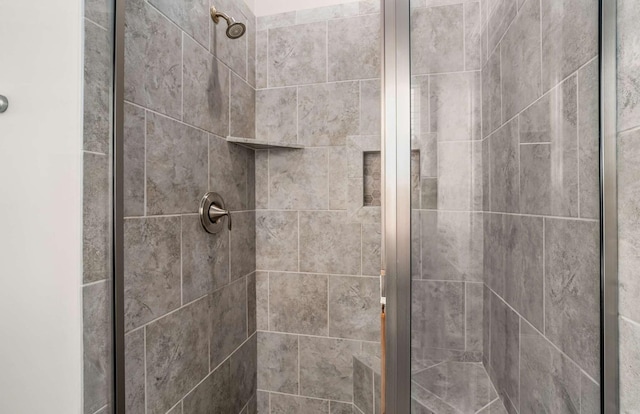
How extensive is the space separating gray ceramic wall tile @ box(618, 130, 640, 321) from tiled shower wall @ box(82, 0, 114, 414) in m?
0.94

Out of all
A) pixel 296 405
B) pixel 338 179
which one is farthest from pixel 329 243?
pixel 296 405

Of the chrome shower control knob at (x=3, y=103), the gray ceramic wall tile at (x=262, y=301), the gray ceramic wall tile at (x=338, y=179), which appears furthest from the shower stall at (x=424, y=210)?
the gray ceramic wall tile at (x=338, y=179)

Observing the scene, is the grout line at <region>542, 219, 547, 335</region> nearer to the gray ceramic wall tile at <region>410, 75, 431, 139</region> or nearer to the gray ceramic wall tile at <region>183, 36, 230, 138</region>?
the gray ceramic wall tile at <region>410, 75, 431, 139</region>

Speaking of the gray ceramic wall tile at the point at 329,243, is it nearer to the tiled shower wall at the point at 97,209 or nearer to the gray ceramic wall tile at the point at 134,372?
the gray ceramic wall tile at the point at 134,372

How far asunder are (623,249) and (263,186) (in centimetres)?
133

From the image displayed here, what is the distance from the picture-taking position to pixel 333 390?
4.81ft

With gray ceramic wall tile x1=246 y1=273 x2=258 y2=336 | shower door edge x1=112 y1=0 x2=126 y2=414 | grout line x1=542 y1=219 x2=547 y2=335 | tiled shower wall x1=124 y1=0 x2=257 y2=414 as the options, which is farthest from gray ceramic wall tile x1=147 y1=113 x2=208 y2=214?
grout line x1=542 y1=219 x2=547 y2=335

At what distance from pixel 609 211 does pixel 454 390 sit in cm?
39

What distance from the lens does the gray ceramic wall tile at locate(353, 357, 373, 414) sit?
1.30 meters

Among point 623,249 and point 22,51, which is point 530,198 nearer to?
point 623,249

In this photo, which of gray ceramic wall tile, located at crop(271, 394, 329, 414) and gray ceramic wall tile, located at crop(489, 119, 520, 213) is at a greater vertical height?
gray ceramic wall tile, located at crop(489, 119, 520, 213)

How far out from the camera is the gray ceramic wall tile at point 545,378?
0.51 meters

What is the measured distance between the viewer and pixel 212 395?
120 cm

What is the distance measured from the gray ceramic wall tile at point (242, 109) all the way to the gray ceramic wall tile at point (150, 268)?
0.57 m
